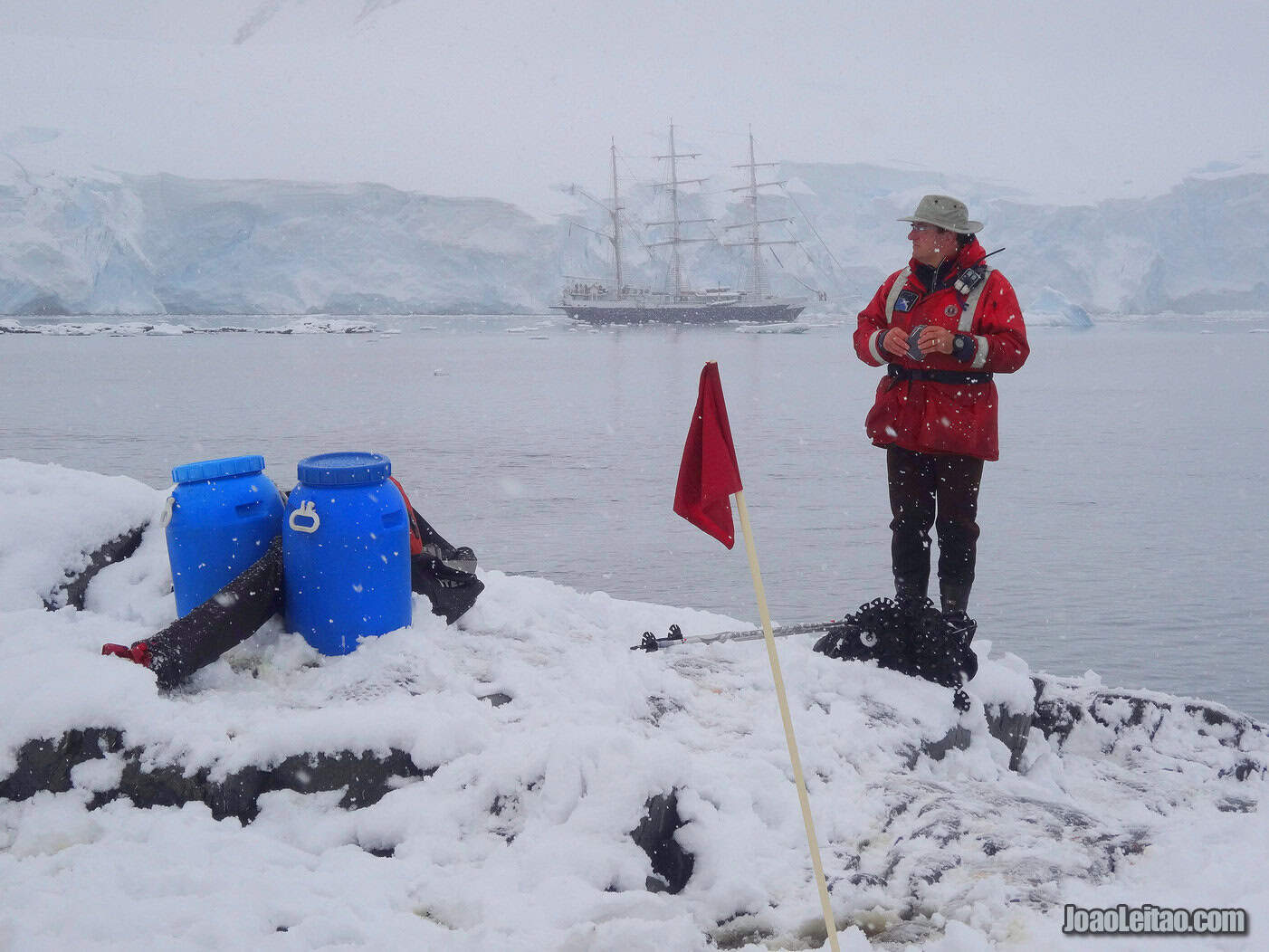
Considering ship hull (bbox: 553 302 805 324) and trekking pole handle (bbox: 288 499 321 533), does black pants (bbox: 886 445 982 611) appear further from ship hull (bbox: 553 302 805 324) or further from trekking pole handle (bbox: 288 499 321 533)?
ship hull (bbox: 553 302 805 324)

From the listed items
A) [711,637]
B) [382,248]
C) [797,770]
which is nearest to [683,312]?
[382,248]

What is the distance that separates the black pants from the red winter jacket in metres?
0.10

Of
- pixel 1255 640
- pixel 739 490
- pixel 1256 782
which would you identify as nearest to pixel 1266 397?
pixel 1255 640

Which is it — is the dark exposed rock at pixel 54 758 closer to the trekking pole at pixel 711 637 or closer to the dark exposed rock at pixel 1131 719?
the trekking pole at pixel 711 637

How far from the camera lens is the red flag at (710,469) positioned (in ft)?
7.79

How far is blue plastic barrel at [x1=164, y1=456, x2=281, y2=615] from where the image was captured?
315 cm

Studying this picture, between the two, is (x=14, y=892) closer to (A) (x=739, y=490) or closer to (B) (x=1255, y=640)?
(A) (x=739, y=490)

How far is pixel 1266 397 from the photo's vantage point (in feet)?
57.7

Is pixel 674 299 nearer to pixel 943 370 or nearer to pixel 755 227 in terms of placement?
pixel 755 227

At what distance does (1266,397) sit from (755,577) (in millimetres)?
18911

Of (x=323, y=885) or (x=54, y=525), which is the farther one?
(x=54, y=525)

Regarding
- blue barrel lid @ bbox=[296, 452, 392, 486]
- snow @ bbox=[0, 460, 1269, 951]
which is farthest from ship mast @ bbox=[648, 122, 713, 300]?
blue barrel lid @ bbox=[296, 452, 392, 486]

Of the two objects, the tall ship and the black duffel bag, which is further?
the tall ship

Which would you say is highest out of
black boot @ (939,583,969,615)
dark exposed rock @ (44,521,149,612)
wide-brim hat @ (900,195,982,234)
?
wide-brim hat @ (900,195,982,234)
